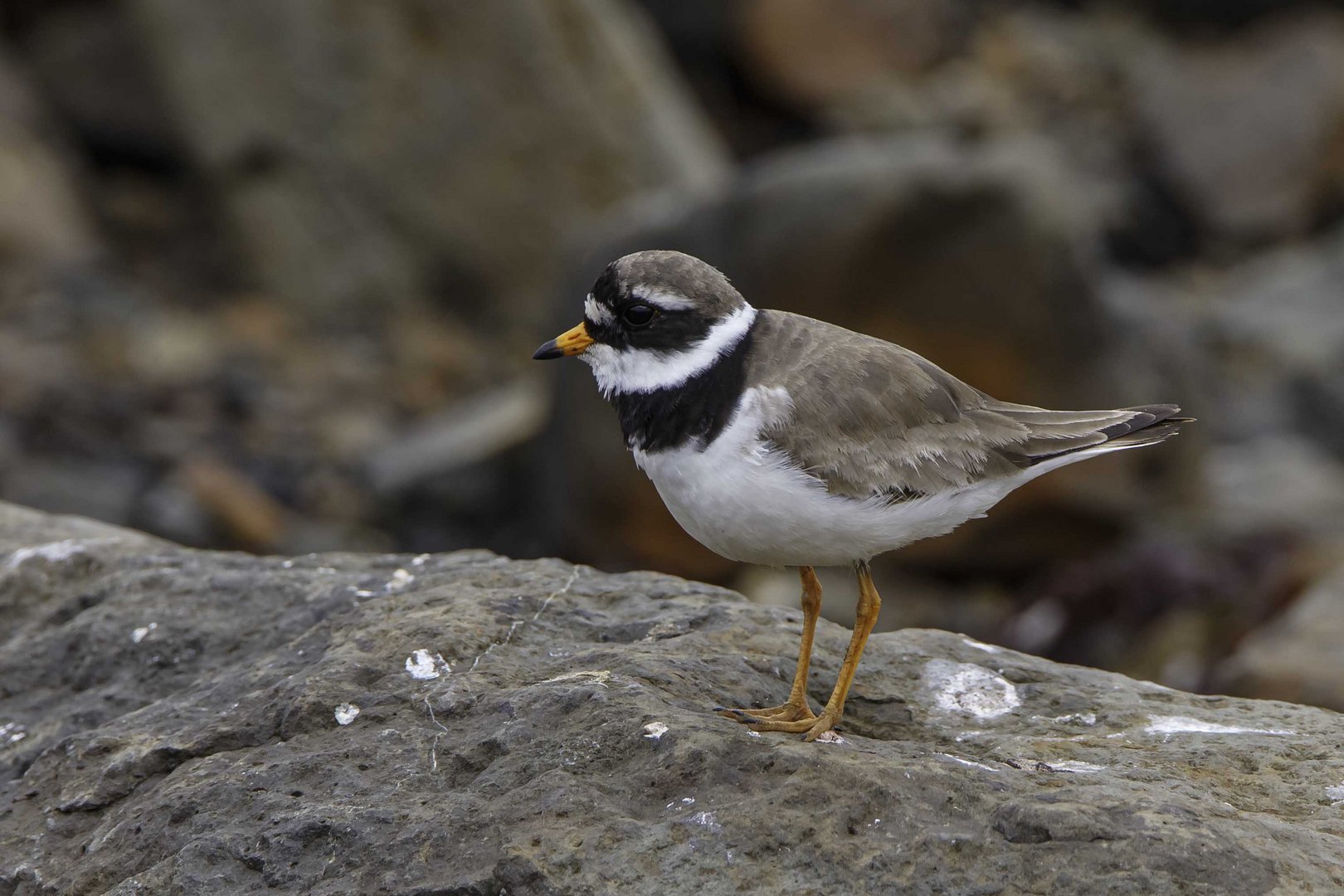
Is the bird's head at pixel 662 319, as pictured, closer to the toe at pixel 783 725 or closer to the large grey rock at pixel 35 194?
the toe at pixel 783 725

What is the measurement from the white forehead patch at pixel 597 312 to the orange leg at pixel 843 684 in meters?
1.39

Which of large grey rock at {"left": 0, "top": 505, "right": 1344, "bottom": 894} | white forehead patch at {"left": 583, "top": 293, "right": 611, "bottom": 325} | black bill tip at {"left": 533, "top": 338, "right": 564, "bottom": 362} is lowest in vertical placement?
→ large grey rock at {"left": 0, "top": 505, "right": 1344, "bottom": 894}

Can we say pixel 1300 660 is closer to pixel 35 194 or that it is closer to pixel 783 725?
pixel 783 725

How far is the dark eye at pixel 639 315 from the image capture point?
5.92 meters

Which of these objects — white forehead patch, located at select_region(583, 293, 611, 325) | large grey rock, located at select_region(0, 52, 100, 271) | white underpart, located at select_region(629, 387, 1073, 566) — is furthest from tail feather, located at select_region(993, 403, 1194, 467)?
large grey rock, located at select_region(0, 52, 100, 271)

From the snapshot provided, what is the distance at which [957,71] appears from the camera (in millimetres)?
24422

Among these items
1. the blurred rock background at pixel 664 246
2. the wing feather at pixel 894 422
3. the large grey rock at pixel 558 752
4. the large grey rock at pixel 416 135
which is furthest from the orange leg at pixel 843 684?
the large grey rock at pixel 416 135

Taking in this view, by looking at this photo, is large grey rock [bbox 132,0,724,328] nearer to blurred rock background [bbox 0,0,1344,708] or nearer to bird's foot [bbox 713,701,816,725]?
blurred rock background [bbox 0,0,1344,708]

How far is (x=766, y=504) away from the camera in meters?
5.55

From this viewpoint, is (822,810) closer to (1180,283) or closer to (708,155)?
(708,155)

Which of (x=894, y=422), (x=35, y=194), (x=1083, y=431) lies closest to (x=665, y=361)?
(x=894, y=422)

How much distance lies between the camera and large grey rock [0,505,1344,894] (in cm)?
477

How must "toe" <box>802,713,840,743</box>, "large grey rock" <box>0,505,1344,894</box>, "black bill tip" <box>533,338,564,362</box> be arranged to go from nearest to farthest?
"large grey rock" <box>0,505,1344,894</box> < "toe" <box>802,713,840,743</box> < "black bill tip" <box>533,338,564,362</box>

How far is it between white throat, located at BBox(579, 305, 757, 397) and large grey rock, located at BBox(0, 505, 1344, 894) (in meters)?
1.06
